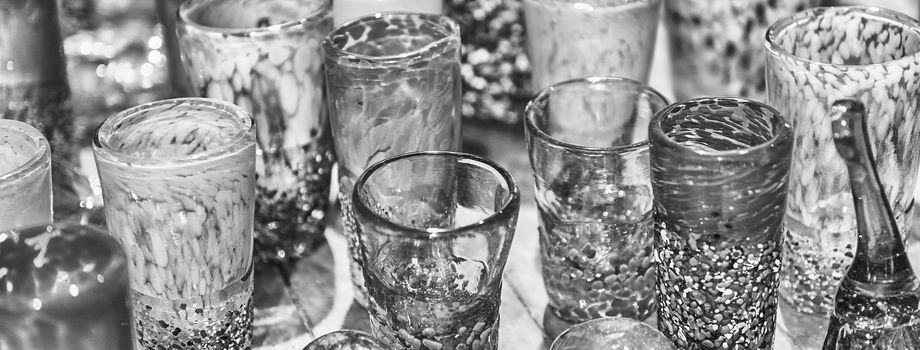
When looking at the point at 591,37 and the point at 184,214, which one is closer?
the point at 184,214

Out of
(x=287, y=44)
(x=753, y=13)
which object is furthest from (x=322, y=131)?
(x=753, y=13)

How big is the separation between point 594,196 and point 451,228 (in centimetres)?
10

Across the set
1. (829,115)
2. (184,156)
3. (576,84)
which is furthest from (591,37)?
(184,156)

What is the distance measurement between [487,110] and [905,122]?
0.35 m

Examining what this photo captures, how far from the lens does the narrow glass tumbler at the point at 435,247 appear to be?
560 mm

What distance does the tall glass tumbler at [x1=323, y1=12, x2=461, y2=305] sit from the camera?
25.3 inches

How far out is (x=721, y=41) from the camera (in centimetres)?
81

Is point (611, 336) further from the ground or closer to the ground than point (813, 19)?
closer to the ground

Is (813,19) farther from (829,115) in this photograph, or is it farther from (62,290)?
(62,290)

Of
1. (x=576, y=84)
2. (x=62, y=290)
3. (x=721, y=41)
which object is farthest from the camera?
(x=721, y=41)

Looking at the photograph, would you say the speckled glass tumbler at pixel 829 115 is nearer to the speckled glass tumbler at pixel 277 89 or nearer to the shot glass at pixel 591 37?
the shot glass at pixel 591 37

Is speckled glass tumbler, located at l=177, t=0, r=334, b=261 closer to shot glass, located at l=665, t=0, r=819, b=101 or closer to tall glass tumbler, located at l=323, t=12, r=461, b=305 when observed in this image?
tall glass tumbler, located at l=323, t=12, r=461, b=305

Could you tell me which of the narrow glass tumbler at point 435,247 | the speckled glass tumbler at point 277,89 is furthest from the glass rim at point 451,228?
the speckled glass tumbler at point 277,89

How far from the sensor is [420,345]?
0.58 m
